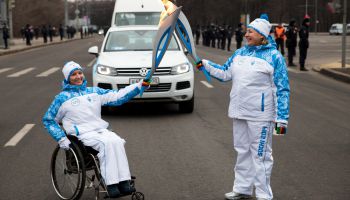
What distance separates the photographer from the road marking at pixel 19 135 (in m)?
9.04

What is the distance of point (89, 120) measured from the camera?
581cm

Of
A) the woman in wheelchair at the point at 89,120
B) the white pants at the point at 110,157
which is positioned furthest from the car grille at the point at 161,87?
the white pants at the point at 110,157

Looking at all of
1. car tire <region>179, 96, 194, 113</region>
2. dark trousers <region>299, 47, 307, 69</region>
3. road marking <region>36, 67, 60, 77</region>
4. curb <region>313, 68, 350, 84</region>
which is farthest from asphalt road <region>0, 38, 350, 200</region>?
dark trousers <region>299, 47, 307, 69</region>

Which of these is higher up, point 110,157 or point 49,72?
point 110,157

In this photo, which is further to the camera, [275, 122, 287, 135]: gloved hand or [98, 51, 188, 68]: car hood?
[98, 51, 188, 68]: car hood

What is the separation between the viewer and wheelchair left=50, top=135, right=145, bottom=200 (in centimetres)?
554

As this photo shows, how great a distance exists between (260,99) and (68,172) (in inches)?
72.5

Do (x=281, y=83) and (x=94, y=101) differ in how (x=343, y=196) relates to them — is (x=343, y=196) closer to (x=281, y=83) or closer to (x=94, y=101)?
(x=281, y=83)

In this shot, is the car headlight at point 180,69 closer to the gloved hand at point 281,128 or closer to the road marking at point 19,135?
the road marking at point 19,135

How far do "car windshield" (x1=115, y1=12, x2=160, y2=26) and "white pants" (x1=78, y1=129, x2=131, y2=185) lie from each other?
15399 millimetres

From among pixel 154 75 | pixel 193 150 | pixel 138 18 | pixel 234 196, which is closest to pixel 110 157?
pixel 234 196

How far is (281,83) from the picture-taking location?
5656 millimetres

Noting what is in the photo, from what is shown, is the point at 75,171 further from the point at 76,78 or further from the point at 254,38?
the point at 254,38

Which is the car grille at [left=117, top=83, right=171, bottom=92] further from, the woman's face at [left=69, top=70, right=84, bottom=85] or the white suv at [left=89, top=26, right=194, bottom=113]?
the woman's face at [left=69, top=70, right=84, bottom=85]
